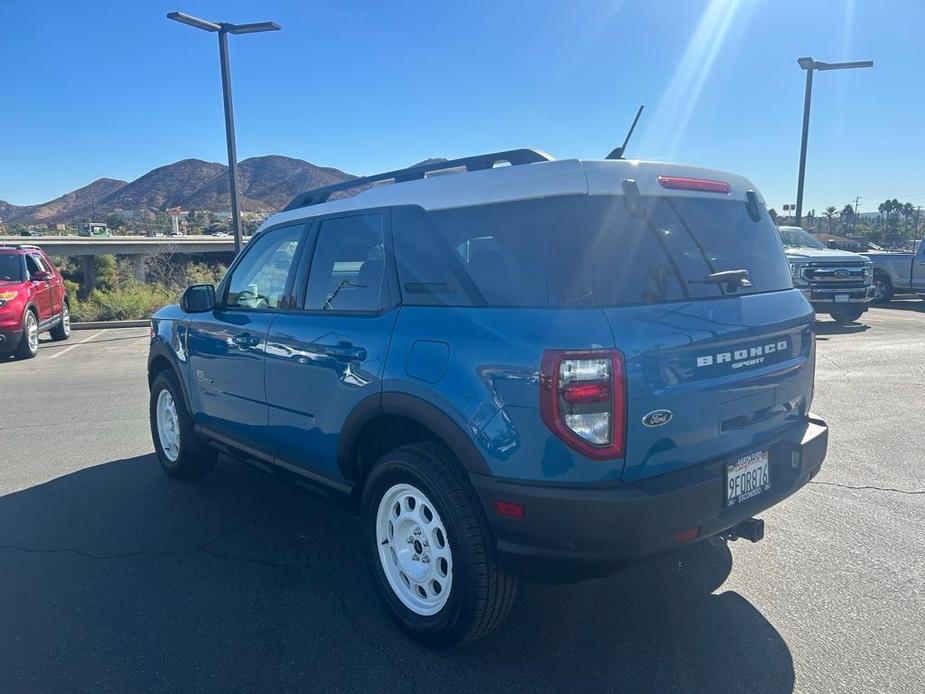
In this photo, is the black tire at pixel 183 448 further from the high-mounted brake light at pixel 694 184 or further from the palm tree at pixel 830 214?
the palm tree at pixel 830 214

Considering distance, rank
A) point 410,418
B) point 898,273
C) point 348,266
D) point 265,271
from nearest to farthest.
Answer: point 410,418, point 348,266, point 265,271, point 898,273

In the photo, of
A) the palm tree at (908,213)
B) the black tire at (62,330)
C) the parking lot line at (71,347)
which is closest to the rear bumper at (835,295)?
the parking lot line at (71,347)

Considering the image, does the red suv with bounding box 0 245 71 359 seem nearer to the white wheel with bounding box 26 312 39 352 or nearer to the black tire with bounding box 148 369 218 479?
the white wheel with bounding box 26 312 39 352

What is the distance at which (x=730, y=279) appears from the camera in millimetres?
2988

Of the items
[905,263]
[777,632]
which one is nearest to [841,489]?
[777,632]

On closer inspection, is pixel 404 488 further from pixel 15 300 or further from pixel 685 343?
pixel 15 300

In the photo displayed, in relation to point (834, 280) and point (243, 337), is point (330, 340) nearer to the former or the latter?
point (243, 337)

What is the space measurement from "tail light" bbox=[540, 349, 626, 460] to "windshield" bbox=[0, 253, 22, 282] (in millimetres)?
12380

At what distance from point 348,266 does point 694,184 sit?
174 cm

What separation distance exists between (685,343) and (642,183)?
705mm

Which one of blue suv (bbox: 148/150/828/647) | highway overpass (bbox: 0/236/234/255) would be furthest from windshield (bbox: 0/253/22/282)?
highway overpass (bbox: 0/236/234/255)

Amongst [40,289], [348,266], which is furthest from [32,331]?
[348,266]

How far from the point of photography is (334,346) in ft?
11.2

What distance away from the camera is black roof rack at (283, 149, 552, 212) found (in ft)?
10.3
